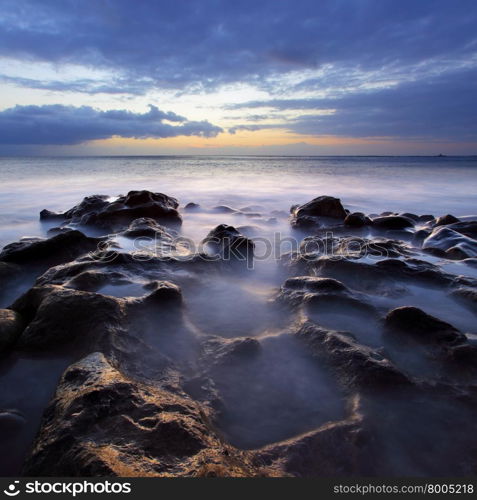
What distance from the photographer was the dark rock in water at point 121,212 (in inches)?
263

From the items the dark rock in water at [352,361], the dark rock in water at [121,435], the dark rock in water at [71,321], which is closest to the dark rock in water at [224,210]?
the dark rock in water at [71,321]

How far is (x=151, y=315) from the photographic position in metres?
2.74

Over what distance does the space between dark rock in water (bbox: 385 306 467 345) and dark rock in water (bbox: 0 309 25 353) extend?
2739 mm

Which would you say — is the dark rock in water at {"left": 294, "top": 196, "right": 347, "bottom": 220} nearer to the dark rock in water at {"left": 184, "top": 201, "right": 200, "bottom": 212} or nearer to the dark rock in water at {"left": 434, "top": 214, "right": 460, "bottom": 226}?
the dark rock in water at {"left": 434, "top": 214, "right": 460, "bottom": 226}

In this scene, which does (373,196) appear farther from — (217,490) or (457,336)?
(217,490)

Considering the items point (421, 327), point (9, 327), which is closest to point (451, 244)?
point (421, 327)

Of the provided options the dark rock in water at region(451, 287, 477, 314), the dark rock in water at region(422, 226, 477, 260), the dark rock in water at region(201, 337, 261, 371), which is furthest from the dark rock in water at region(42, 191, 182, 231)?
the dark rock in water at region(451, 287, 477, 314)

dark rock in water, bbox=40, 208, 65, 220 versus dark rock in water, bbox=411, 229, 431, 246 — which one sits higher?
dark rock in water, bbox=411, 229, 431, 246

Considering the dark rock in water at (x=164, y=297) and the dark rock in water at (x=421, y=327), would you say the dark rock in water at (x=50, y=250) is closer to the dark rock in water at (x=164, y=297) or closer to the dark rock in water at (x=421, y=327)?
the dark rock in water at (x=164, y=297)

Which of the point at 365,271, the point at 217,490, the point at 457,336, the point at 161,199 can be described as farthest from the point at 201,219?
the point at 217,490

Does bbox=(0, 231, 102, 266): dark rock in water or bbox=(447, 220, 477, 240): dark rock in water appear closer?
bbox=(0, 231, 102, 266): dark rock in water

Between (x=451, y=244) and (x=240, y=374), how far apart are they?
4212 mm

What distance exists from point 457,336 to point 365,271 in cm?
142

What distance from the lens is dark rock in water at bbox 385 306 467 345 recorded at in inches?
92.0
